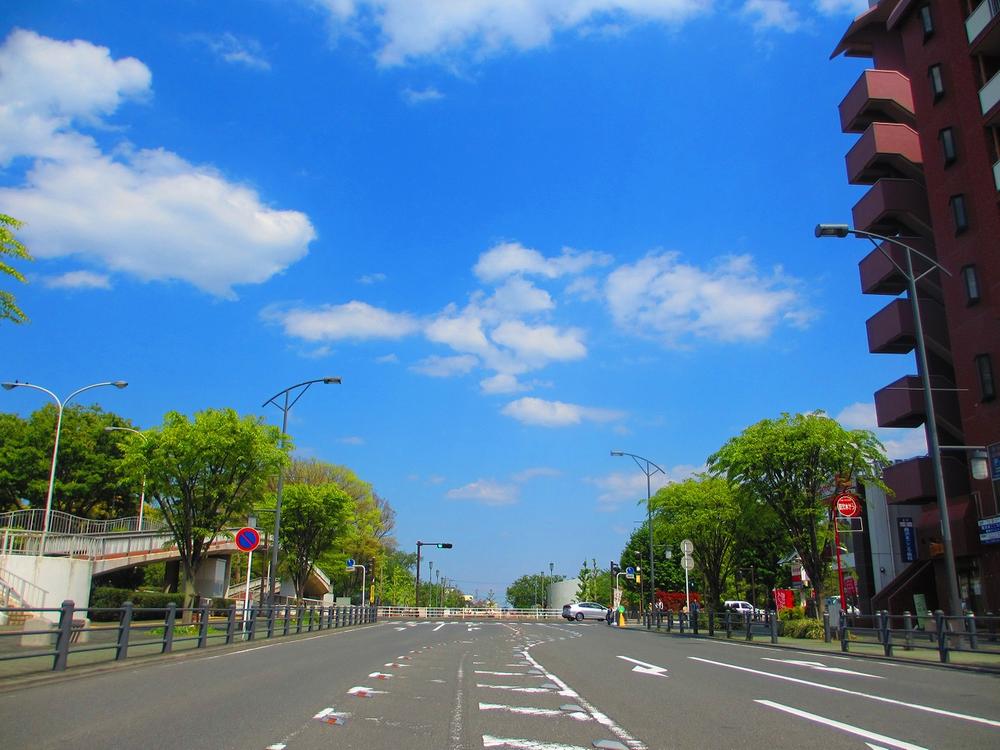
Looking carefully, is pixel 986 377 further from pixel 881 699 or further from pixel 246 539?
pixel 246 539

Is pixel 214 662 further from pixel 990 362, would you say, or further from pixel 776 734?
pixel 990 362

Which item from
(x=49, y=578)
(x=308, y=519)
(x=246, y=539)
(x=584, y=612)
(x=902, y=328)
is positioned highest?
(x=902, y=328)

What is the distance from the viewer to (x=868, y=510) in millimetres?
42125

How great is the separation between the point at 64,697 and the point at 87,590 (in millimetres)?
23025

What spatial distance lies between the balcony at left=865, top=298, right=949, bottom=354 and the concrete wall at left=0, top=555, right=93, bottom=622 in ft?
116

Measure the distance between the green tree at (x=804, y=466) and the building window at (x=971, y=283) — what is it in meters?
7.06

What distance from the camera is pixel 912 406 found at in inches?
1436

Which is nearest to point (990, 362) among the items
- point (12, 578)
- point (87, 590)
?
point (87, 590)

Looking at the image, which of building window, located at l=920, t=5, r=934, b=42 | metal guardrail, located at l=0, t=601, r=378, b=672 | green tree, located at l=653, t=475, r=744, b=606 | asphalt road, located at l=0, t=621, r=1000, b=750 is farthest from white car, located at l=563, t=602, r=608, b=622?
asphalt road, located at l=0, t=621, r=1000, b=750

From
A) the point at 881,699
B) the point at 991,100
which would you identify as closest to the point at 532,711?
the point at 881,699

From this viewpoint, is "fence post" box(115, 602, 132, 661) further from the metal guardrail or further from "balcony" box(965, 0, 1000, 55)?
"balcony" box(965, 0, 1000, 55)

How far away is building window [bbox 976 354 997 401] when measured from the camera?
103 ft

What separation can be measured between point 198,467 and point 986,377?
30215mm

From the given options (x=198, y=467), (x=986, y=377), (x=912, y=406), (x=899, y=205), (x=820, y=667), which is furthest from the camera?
(x=899, y=205)
